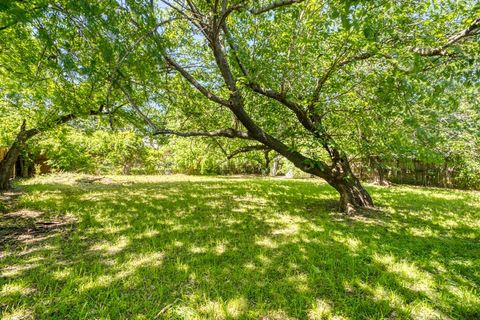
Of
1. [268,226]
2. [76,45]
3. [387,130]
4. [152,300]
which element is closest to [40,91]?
[76,45]

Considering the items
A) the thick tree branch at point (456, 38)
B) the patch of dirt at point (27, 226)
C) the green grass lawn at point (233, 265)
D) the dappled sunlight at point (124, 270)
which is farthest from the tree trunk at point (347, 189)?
the patch of dirt at point (27, 226)

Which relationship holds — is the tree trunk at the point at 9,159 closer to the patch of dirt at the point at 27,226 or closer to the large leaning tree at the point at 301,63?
the patch of dirt at the point at 27,226

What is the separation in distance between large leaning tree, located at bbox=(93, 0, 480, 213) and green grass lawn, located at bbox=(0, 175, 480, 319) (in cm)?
170

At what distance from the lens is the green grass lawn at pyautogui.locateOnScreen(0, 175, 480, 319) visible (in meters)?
2.01

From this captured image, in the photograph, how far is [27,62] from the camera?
398 cm

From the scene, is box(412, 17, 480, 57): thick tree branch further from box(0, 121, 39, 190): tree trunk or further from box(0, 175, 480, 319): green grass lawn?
box(0, 121, 39, 190): tree trunk

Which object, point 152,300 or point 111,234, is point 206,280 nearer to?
point 152,300

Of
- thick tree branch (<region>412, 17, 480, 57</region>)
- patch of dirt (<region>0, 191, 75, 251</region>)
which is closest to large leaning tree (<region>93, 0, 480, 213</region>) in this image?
thick tree branch (<region>412, 17, 480, 57</region>)

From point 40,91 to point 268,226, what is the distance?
5362mm

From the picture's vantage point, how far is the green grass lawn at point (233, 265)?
6.60 ft

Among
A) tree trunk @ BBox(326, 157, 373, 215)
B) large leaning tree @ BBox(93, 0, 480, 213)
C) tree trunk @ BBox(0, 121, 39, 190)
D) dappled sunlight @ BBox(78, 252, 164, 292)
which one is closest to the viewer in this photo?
dappled sunlight @ BBox(78, 252, 164, 292)

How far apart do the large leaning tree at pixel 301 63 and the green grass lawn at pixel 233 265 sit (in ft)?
5.58

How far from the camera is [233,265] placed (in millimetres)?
2760

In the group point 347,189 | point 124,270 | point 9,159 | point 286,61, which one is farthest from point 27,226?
point 347,189
